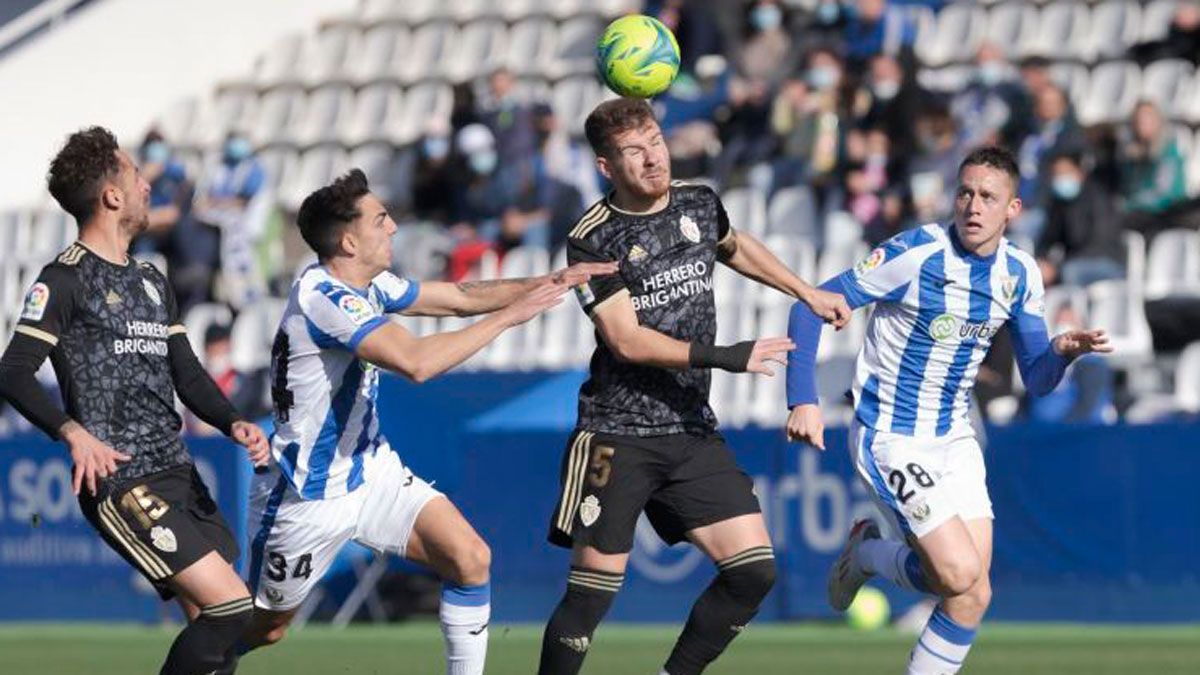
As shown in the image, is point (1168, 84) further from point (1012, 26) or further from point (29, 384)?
→ point (29, 384)

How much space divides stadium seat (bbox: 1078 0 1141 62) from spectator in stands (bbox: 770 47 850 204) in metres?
2.27

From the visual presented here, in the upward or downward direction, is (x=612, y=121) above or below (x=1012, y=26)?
below

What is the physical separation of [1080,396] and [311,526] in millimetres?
8454

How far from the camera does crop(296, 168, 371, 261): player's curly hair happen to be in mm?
9883

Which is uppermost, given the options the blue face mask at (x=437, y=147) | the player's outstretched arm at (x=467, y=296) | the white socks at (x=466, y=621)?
→ the blue face mask at (x=437, y=147)

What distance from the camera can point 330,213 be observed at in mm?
9891

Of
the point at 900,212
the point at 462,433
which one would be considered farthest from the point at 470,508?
the point at 900,212

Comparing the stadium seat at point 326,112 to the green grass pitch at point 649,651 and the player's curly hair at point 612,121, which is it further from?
Answer: the player's curly hair at point 612,121

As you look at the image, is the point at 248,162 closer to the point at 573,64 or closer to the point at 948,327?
the point at 573,64

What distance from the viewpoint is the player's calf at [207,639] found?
9.25 m

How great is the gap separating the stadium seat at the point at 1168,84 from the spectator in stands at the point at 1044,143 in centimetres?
144

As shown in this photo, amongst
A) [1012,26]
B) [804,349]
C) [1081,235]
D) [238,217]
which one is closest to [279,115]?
[238,217]

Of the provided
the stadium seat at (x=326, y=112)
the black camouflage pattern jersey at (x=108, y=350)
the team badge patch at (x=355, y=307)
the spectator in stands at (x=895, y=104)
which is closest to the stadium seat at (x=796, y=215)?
the spectator in stands at (x=895, y=104)

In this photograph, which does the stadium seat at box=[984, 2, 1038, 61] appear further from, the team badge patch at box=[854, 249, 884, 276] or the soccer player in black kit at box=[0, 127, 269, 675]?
the soccer player in black kit at box=[0, 127, 269, 675]
